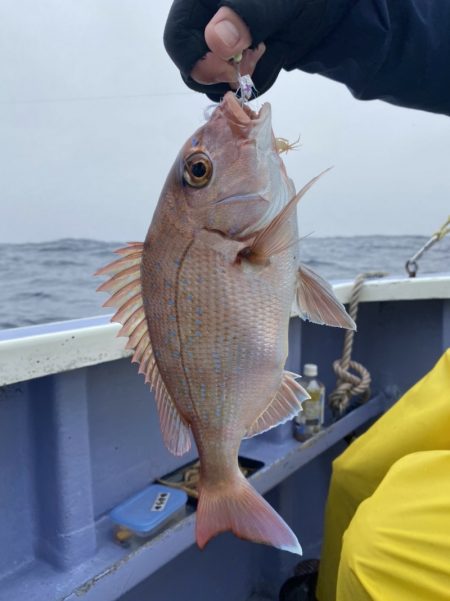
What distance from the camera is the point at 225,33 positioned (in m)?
1.02

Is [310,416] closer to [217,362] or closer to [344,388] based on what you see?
[344,388]

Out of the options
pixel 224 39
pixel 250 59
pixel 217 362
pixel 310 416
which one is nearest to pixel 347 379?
pixel 310 416

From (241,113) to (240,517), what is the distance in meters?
0.80

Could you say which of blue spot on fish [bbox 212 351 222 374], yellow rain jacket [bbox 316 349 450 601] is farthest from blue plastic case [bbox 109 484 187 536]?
blue spot on fish [bbox 212 351 222 374]

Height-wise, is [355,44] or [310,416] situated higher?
[355,44]

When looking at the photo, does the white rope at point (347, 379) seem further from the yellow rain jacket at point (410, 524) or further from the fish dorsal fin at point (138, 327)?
the fish dorsal fin at point (138, 327)

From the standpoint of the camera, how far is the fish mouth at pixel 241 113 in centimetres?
108

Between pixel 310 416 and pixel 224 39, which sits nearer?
pixel 224 39

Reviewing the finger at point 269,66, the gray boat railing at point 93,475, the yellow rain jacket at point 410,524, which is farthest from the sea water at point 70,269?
the finger at point 269,66

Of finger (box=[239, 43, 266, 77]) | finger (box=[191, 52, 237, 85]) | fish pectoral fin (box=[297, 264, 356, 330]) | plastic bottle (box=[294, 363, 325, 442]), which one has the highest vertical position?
finger (box=[239, 43, 266, 77])

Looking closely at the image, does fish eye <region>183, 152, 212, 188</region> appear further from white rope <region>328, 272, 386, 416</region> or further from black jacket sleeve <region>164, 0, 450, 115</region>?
white rope <region>328, 272, 386, 416</region>

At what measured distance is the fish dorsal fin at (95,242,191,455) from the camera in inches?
44.8

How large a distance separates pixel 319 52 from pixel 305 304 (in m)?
0.71

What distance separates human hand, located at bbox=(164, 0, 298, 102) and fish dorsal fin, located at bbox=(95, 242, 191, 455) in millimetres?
392
